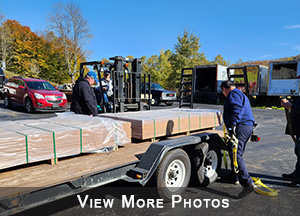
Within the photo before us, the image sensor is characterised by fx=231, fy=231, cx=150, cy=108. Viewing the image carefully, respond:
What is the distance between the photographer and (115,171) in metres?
2.90

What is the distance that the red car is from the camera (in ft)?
36.2

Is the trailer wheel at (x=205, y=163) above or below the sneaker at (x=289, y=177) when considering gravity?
above

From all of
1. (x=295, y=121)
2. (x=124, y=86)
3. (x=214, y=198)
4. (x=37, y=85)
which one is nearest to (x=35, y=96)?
(x=37, y=85)

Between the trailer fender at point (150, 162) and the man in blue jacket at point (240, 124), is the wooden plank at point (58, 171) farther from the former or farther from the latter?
the man in blue jacket at point (240, 124)

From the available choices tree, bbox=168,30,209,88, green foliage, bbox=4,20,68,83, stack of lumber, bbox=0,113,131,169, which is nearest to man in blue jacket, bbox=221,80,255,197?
stack of lumber, bbox=0,113,131,169

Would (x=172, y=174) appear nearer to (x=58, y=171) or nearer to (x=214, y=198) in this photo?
(x=214, y=198)

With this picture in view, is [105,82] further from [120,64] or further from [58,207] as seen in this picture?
[58,207]

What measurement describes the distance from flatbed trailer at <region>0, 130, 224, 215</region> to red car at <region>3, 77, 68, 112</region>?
8.59 meters

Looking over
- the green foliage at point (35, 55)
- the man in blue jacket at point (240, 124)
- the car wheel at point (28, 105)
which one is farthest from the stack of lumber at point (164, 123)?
the green foliage at point (35, 55)

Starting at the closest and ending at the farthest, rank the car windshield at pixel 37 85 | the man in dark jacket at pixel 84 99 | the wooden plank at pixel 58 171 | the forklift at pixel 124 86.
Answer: the wooden plank at pixel 58 171 → the man in dark jacket at pixel 84 99 → the forklift at pixel 124 86 → the car windshield at pixel 37 85

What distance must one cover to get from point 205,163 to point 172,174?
970 mm

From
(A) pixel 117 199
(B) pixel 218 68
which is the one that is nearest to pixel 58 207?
(A) pixel 117 199

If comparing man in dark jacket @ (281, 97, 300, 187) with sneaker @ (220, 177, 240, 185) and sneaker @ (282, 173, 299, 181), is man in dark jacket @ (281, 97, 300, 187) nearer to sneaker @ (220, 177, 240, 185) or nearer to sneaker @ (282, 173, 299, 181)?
sneaker @ (282, 173, 299, 181)

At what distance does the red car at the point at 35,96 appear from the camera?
11.0 metres
